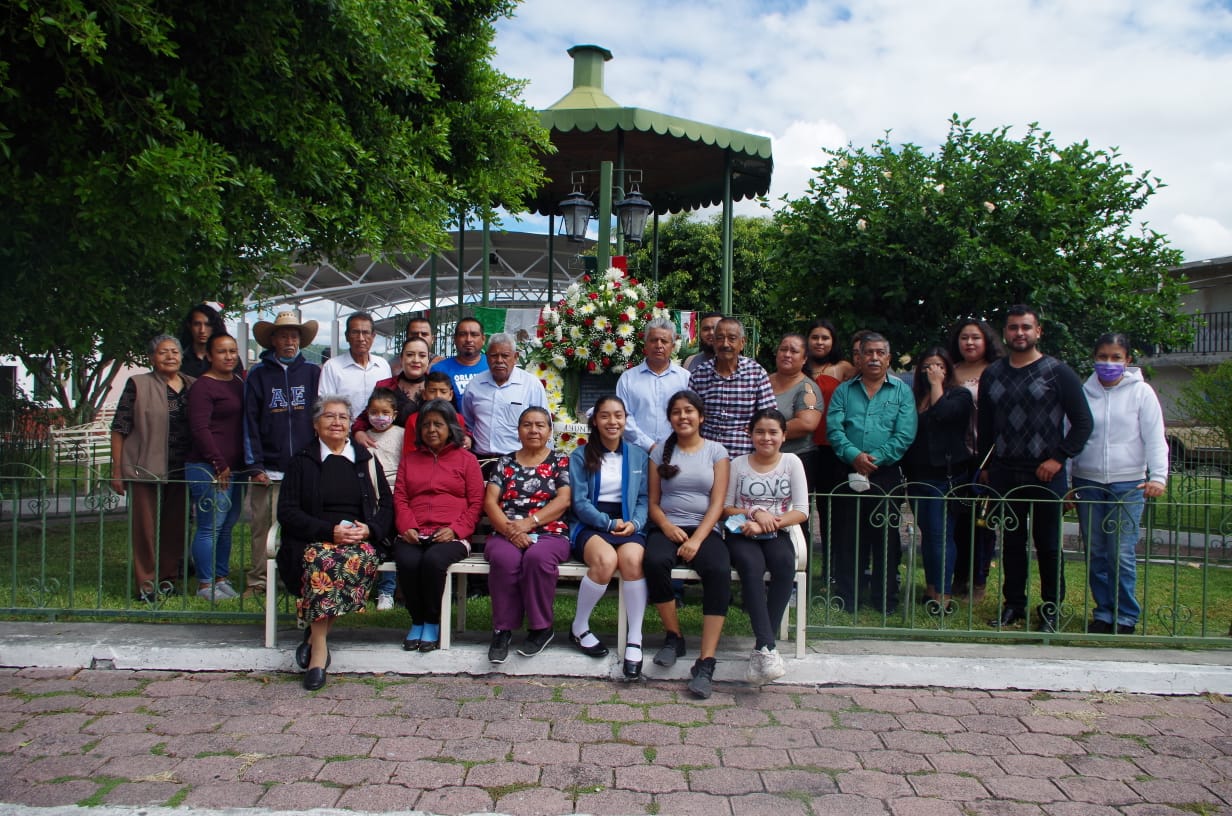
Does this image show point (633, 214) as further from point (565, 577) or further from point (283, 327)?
point (565, 577)

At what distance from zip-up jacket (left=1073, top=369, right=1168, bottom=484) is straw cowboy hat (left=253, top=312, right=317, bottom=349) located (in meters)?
5.03

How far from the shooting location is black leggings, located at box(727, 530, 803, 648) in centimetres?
455

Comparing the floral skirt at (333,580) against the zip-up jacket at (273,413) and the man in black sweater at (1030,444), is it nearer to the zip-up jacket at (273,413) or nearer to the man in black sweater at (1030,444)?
the zip-up jacket at (273,413)

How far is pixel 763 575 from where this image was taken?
4.71 metres

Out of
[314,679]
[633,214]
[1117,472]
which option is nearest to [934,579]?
[1117,472]

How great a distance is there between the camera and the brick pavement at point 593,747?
333cm

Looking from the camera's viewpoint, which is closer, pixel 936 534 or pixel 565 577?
pixel 565 577

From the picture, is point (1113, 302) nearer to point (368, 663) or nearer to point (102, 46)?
point (368, 663)

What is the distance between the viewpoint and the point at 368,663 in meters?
4.64

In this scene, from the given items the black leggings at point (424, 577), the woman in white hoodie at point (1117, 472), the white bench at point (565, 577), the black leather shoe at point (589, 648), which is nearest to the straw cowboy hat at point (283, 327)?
the white bench at point (565, 577)

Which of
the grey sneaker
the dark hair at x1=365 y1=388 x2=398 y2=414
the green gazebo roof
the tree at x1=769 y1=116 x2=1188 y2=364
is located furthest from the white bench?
the green gazebo roof

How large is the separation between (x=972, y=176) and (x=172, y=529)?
8.14m

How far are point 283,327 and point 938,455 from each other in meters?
4.35

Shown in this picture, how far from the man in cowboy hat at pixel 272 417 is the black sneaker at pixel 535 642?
224 centimetres
